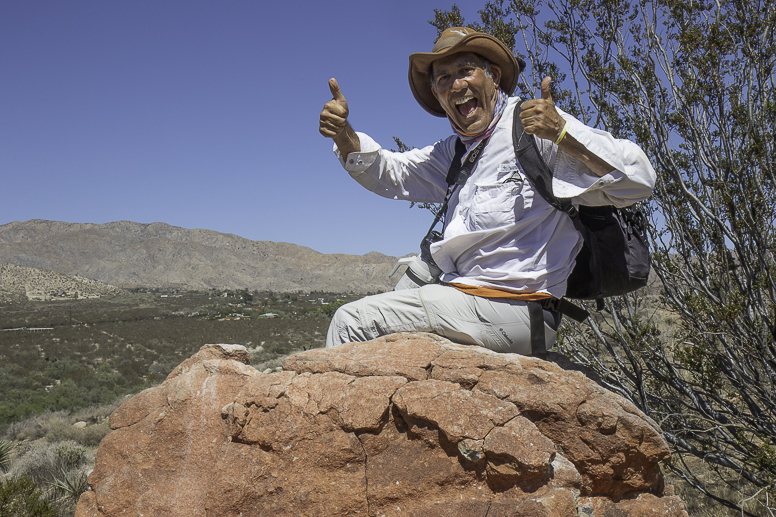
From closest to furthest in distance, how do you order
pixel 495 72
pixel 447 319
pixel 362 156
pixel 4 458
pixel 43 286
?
1. pixel 447 319
2. pixel 495 72
3. pixel 362 156
4. pixel 4 458
5. pixel 43 286

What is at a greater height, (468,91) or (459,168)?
(468,91)

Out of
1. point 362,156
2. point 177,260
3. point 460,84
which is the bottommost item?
point 362,156

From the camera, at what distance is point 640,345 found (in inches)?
175

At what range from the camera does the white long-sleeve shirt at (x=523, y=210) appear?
2078mm

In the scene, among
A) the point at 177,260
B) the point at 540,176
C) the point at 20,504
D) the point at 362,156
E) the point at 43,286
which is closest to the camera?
the point at 540,176

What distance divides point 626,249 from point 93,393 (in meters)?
17.2

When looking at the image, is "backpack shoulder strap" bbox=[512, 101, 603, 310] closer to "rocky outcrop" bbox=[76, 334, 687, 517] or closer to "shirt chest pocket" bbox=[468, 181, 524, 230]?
"shirt chest pocket" bbox=[468, 181, 524, 230]

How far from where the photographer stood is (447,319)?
2.38m

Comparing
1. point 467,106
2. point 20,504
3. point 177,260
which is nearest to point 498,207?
point 467,106

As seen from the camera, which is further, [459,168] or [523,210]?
[459,168]

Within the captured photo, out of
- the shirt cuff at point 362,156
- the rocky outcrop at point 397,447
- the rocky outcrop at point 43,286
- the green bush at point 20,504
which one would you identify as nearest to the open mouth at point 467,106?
the shirt cuff at point 362,156

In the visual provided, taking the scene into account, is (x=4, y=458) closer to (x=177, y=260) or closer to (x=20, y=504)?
(x=20, y=504)

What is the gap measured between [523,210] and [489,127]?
0.48 m

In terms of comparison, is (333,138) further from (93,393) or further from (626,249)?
(93,393)
